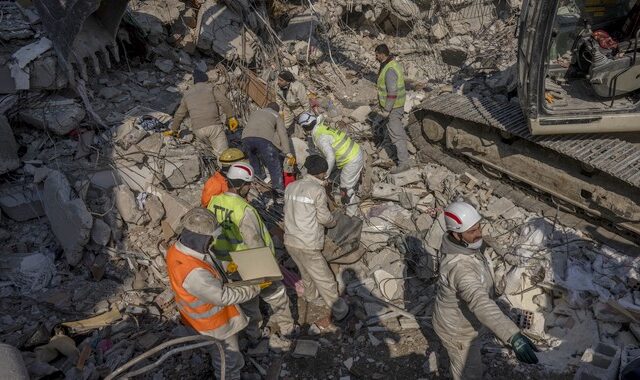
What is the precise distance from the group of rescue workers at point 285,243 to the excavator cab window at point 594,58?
2070 millimetres

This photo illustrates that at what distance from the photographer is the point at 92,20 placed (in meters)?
7.70

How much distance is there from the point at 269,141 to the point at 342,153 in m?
1.04

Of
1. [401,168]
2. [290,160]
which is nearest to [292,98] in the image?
[290,160]

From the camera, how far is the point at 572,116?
5.75 metres

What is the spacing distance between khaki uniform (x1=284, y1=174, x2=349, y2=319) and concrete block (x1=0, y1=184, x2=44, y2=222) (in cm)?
324

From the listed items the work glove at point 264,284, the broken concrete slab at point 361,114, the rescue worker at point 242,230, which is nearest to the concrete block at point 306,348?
the rescue worker at point 242,230

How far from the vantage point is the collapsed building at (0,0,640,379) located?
16.2ft

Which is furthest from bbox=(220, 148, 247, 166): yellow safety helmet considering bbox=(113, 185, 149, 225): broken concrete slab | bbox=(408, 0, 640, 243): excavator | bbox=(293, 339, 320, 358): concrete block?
bbox=(408, 0, 640, 243): excavator

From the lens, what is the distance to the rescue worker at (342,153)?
6477 millimetres

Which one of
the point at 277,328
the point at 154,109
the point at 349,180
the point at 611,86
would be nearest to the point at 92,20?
the point at 154,109

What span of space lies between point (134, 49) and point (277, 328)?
19.6 feet

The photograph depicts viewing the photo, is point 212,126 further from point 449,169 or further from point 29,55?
point 449,169

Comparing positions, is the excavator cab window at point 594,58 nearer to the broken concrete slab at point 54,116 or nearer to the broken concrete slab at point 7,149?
the broken concrete slab at point 54,116

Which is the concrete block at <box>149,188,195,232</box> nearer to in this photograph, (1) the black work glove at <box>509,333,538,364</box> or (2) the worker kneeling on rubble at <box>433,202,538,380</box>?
(2) the worker kneeling on rubble at <box>433,202,538,380</box>
